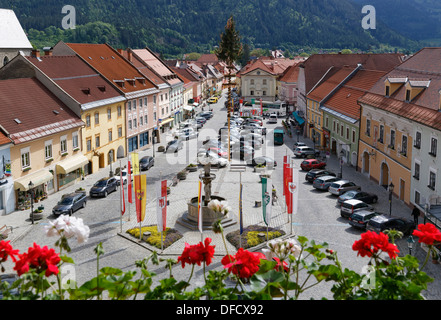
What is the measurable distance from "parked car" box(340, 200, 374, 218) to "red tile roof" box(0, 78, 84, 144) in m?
24.4

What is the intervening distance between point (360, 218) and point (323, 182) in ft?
36.6

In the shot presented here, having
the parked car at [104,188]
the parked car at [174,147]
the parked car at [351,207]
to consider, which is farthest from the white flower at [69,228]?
the parked car at [174,147]

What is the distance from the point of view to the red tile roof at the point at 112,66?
5950cm

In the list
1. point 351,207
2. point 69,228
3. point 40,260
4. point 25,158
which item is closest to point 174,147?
point 25,158

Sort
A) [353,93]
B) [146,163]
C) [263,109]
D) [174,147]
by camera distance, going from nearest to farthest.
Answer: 1. [146,163]
2. [353,93]
3. [174,147]
4. [263,109]

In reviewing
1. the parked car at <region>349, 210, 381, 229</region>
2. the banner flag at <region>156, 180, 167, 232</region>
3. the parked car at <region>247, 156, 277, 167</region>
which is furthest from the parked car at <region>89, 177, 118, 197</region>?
the parked car at <region>349, 210, 381, 229</region>

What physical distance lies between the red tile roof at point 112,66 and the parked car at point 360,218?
36113 millimetres

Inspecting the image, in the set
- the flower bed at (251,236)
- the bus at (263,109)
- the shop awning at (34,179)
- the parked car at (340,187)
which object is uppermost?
the bus at (263,109)

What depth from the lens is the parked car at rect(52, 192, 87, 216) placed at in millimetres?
34625

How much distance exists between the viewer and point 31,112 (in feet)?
136

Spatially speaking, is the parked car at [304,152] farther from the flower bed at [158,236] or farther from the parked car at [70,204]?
the flower bed at [158,236]

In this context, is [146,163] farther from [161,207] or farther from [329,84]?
[329,84]
